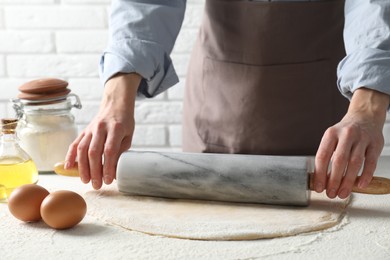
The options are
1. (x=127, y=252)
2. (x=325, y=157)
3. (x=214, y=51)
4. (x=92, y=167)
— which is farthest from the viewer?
(x=214, y=51)

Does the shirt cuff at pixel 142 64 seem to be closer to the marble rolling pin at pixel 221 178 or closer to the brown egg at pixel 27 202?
the marble rolling pin at pixel 221 178

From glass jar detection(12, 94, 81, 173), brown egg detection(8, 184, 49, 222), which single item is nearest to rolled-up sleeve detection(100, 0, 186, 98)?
glass jar detection(12, 94, 81, 173)

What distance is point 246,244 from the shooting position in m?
0.95

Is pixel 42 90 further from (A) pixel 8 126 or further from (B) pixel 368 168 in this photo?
(B) pixel 368 168

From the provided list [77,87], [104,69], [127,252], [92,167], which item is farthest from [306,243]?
[77,87]

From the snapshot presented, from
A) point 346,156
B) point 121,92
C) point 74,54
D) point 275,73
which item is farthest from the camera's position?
point 74,54

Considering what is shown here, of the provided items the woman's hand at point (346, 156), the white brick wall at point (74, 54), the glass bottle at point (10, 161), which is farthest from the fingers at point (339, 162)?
the white brick wall at point (74, 54)

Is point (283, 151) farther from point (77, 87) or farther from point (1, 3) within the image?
point (1, 3)

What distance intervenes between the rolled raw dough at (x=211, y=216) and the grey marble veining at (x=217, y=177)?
16mm

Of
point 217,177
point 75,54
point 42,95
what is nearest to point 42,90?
point 42,95

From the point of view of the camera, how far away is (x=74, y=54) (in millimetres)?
2051

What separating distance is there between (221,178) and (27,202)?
11.9 inches

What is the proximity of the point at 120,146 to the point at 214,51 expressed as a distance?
0.37 metres

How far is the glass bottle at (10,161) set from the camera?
1.16m
